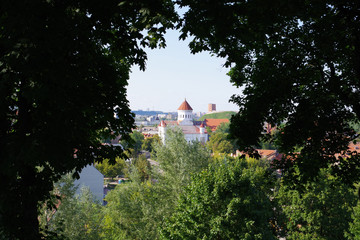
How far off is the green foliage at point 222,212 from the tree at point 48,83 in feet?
32.7

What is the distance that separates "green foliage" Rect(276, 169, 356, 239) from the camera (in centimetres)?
2152

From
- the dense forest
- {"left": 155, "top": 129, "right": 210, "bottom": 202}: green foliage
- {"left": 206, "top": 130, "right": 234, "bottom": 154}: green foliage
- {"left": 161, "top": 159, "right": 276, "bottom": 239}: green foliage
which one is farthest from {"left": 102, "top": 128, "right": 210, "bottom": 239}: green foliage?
{"left": 206, "top": 130, "right": 234, "bottom": 154}: green foliage

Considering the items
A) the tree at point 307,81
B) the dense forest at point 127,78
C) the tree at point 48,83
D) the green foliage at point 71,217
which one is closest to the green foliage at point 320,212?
the dense forest at point 127,78

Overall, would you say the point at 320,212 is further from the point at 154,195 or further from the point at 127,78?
the point at 127,78

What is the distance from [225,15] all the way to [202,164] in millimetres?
21730

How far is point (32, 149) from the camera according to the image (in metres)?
4.73

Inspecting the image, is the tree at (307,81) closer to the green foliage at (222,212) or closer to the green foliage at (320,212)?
the green foliage at (222,212)

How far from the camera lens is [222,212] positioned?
15.6m

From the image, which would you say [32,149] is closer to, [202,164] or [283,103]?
[283,103]

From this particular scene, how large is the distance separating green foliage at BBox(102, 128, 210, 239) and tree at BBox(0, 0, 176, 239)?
47.0ft

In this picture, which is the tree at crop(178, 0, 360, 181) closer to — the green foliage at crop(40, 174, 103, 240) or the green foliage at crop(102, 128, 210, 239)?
the green foliage at crop(102, 128, 210, 239)

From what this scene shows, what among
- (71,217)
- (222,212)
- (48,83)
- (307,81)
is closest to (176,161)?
(71,217)

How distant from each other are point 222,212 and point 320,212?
964 cm

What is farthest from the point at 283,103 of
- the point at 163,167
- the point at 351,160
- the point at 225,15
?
the point at 163,167
